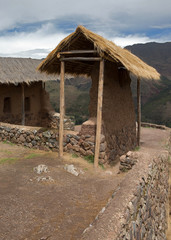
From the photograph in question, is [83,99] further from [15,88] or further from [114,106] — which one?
[114,106]

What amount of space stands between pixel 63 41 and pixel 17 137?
15.1ft

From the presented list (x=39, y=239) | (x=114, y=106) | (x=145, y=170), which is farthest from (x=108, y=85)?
(x=39, y=239)

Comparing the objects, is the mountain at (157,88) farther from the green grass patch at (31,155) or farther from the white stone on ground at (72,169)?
the white stone on ground at (72,169)

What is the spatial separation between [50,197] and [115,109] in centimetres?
436

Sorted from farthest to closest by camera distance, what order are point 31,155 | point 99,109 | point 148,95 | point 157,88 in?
point 157,88 → point 148,95 → point 31,155 → point 99,109

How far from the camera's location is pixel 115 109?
8500 millimetres

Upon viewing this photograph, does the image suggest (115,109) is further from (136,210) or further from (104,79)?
(136,210)

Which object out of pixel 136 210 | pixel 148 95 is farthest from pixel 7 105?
pixel 148 95

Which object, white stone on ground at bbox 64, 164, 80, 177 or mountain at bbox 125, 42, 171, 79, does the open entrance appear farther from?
mountain at bbox 125, 42, 171, 79

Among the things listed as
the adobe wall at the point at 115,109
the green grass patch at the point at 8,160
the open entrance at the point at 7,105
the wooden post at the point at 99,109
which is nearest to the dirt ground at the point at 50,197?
the green grass patch at the point at 8,160

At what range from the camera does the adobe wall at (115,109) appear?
25.8 ft

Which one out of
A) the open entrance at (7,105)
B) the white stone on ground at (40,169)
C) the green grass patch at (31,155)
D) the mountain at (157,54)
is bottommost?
the green grass patch at (31,155)

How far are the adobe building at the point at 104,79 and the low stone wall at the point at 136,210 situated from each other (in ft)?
5.88

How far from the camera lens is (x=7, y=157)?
8.29m
